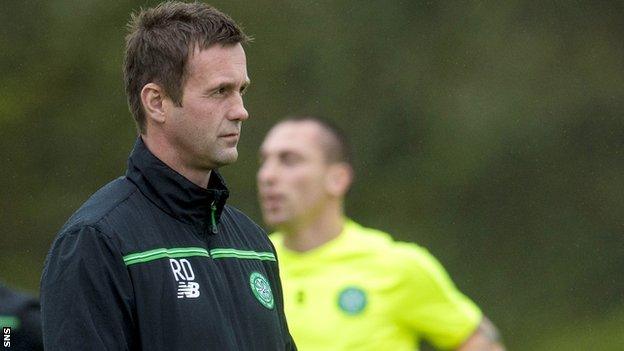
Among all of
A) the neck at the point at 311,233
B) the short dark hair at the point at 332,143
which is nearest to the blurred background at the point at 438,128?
the short dark hair at the point at 332,143

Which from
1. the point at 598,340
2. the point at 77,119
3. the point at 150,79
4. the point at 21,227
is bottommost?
the point at 598,340

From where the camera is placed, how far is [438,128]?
45.3 feet

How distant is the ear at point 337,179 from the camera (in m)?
7.10

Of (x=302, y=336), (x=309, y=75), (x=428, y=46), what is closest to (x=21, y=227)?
(x=309, y=75)

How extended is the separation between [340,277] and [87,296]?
332 cm

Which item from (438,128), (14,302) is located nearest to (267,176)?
(14,302)

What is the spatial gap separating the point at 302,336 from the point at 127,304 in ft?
9.85

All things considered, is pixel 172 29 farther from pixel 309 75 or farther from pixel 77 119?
pixel 309 75

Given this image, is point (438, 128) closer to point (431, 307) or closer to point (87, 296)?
point (431, 307)

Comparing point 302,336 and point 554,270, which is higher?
point 302,336

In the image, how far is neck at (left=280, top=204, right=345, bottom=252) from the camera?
6.83 m

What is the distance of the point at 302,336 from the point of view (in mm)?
6395

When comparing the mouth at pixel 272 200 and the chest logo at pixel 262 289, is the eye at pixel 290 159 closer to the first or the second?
the mouth at pixel 272 200

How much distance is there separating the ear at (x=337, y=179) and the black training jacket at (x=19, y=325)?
265cm
